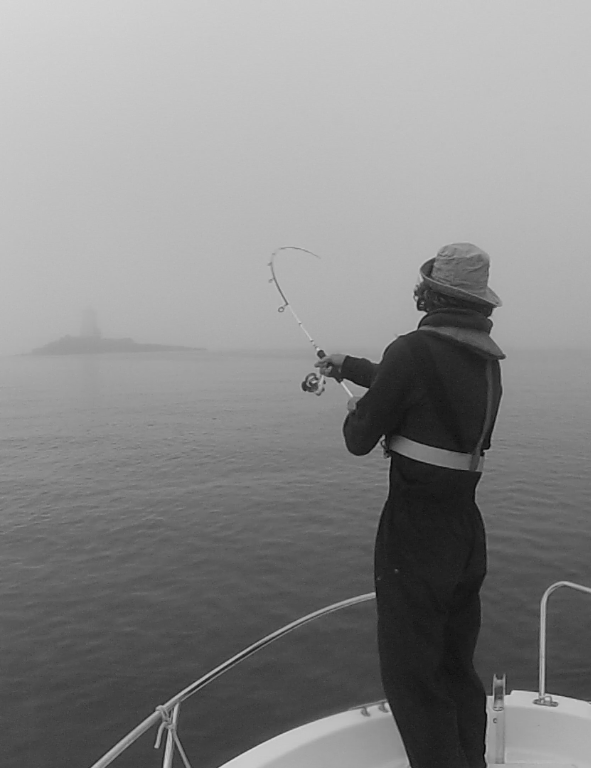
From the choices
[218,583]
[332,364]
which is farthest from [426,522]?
[218,583]

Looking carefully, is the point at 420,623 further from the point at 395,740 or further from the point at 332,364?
the point at 332,364

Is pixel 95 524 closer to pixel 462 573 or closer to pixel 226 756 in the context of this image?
pixel 226 756

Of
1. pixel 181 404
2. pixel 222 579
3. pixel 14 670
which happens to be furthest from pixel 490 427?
pixel 181 404

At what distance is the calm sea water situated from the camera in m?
9.75

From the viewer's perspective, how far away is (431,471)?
2791mm

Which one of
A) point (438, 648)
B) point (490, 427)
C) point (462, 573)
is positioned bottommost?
point (438, 648)

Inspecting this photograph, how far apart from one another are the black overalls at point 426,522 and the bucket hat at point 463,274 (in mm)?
110

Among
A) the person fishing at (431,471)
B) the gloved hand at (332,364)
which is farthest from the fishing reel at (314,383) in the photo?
the person fishing at (431,471)

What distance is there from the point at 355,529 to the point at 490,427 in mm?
16936

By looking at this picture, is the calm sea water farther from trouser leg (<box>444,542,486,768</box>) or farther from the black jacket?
the black jacket

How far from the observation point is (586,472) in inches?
1075

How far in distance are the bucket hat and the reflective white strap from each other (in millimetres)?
760

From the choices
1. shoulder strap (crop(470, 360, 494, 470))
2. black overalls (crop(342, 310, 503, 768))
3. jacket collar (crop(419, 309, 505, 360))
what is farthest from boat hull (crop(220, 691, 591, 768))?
jacket collar (crop(419, 309, 505, 360))

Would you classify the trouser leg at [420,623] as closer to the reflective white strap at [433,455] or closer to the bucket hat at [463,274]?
the reflective white strap at [433,455]
